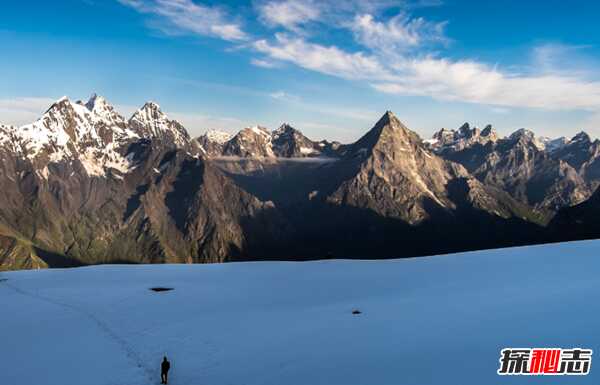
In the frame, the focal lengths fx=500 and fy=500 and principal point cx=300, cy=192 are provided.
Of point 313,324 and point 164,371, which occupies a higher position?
point 313,324

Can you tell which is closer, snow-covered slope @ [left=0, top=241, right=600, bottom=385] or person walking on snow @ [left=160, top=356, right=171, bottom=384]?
snow-covered slope @ [left=0, top=241, right=600, bottom=385]

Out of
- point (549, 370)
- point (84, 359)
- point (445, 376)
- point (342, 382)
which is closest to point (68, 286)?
point (84, 359)

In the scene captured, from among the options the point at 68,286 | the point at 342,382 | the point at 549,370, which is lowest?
the point at 68,286

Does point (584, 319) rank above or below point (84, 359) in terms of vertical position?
above

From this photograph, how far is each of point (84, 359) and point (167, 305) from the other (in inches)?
571

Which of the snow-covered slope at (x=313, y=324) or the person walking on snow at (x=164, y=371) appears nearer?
the snow-covered slope at (x=313, y=324)

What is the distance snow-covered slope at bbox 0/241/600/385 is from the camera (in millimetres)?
26906

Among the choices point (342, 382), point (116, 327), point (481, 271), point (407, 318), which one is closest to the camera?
point (342, 382)

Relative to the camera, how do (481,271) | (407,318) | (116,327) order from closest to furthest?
1. (407,318)
2. (116,327)
3. (481,271)

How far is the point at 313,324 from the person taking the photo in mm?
36906

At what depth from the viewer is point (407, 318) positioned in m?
35.0

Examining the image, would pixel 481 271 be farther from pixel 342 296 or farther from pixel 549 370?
pixel 549 370

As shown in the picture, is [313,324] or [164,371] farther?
[313,324]

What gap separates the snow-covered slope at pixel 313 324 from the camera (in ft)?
88.3
